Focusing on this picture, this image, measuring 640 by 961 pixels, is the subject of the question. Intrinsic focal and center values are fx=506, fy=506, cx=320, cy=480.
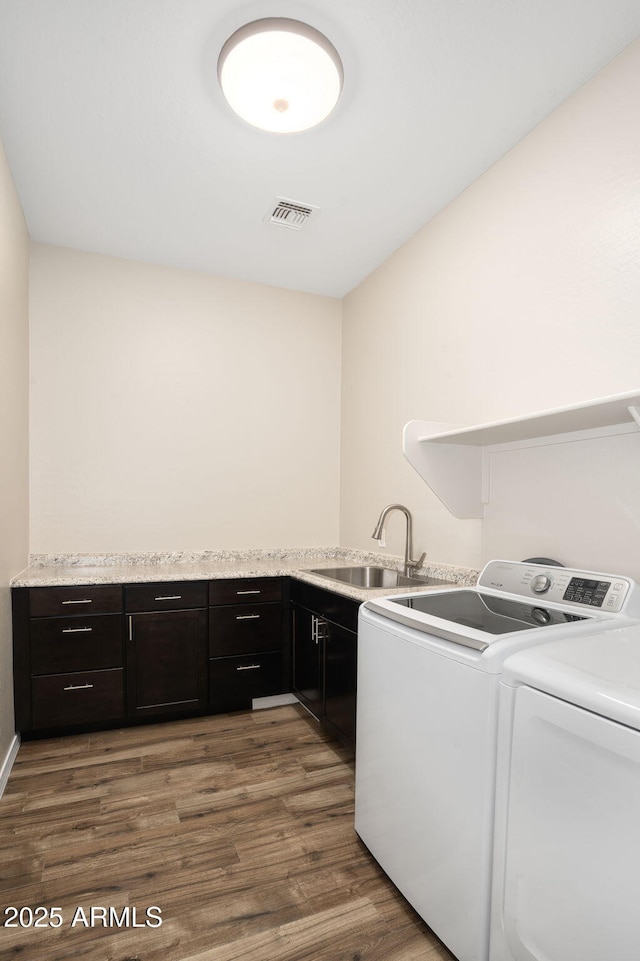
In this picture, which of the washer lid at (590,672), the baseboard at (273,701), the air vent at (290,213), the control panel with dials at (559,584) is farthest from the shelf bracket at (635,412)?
the baseboard at (273,701)

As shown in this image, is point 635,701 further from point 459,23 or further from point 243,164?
point 243,164

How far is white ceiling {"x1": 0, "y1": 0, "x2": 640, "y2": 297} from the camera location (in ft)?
5.26

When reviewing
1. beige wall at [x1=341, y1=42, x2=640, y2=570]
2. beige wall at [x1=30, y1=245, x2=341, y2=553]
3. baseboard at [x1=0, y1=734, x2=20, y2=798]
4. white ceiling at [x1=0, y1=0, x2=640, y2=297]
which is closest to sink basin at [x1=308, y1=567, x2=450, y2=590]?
beige wall at [x1=341, y1=42, x2=640, y2=570]

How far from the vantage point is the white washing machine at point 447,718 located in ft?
3.93

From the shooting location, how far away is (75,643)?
2562 mm

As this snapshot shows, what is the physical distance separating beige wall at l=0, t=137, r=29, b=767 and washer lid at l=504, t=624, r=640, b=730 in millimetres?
2174

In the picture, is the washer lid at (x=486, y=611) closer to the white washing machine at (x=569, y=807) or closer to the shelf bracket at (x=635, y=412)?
the white washing machine at (x=569, y=807)

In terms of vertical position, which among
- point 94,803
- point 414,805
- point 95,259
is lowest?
point 94,803

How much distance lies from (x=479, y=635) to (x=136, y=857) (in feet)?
4.66

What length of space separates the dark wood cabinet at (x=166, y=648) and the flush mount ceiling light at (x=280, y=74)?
217 cm

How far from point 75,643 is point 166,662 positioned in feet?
1.53

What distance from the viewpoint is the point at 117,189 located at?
2467 millimetres

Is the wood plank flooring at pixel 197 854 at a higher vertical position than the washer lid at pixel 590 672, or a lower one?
lower

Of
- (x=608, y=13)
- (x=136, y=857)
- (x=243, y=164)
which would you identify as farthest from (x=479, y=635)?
(x=243, y=164)
